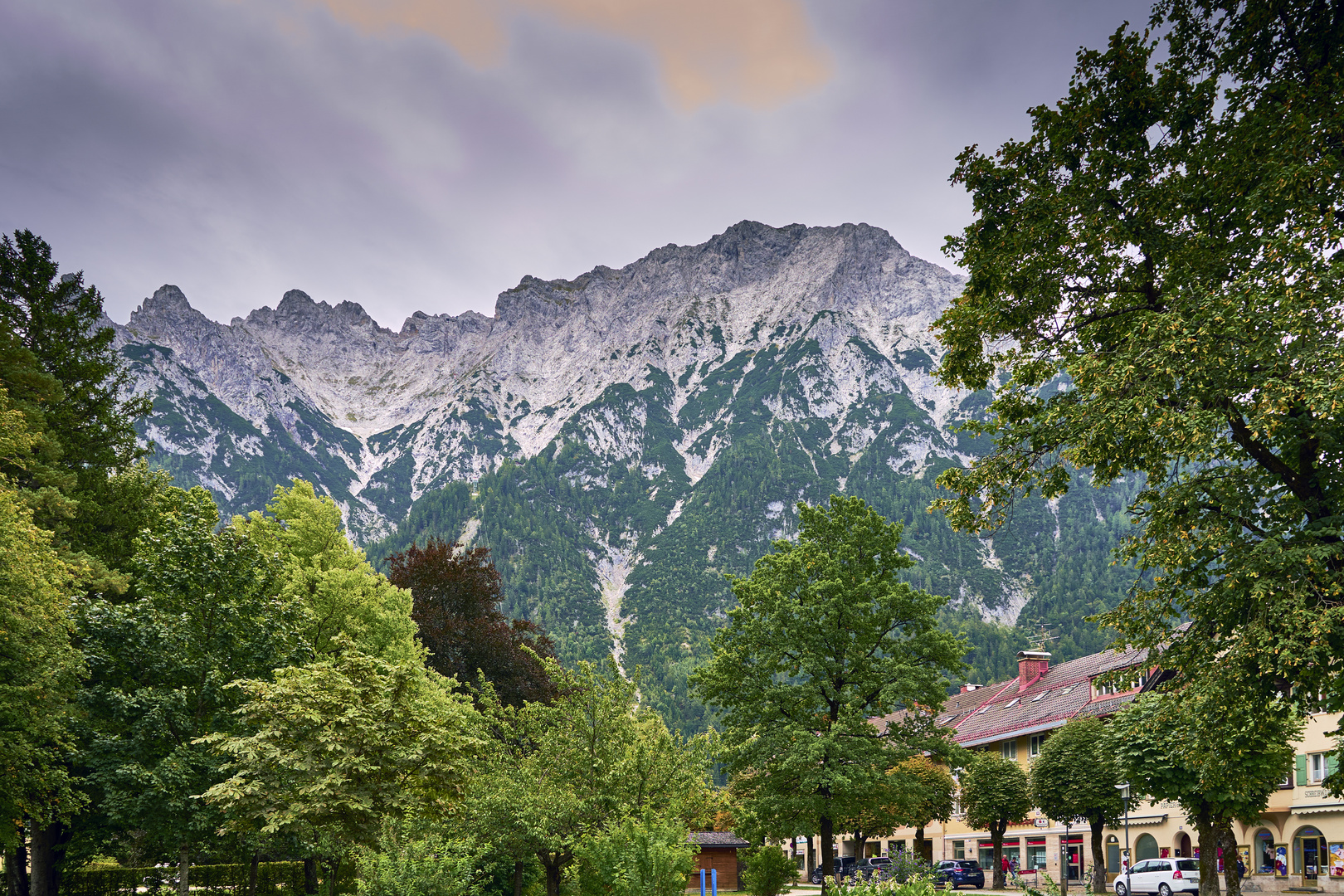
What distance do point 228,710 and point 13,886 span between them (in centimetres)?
1068

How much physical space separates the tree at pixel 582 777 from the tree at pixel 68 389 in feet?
44.6

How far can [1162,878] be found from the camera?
1483 inches

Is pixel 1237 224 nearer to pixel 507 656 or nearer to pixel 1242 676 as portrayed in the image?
pixel 1242 676

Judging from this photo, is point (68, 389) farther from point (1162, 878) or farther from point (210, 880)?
point (1162, 878)

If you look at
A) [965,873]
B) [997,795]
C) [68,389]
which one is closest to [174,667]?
[68,389]

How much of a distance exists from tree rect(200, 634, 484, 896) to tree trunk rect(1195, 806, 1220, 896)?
956 inches

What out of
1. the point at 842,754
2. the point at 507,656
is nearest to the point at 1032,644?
the point at 507,656

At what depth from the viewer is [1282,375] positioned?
11109 mm

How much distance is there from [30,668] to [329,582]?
11251 mm

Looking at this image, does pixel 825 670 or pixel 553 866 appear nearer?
pixel 553 866

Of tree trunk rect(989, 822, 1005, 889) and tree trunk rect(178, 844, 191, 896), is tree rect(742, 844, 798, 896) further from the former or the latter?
tree trunk rect(178, 844, 191, 896)

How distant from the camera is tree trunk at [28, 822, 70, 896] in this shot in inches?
995

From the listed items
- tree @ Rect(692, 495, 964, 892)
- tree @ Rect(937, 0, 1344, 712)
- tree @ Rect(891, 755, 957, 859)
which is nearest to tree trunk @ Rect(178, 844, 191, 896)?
tree @ Rect(692, 495, 964, 892)

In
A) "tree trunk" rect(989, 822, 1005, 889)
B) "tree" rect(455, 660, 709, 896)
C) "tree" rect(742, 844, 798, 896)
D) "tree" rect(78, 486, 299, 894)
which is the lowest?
"tree trunk" rect(989, 822, 1005, 889)
